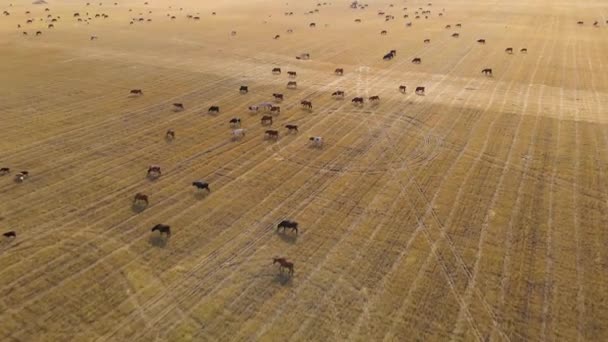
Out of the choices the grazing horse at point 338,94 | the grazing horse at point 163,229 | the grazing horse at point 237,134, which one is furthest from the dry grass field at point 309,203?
the grazing horse at point 237,134

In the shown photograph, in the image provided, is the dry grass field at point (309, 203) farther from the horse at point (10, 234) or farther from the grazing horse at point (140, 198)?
the grazing horse at point (140, 198)

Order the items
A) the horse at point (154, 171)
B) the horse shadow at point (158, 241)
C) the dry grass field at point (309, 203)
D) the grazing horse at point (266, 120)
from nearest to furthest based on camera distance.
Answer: the dry grass field at point (309, 203) < the horse shadow at point (158, 241) < the horse at point (154, 171) < the grazing horse at point (266, 120)

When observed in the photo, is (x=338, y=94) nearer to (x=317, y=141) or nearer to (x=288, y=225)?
(x=317, y=141)

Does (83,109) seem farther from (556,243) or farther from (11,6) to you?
(11,6)

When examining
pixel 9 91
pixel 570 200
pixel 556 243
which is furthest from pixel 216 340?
pixel 9 91

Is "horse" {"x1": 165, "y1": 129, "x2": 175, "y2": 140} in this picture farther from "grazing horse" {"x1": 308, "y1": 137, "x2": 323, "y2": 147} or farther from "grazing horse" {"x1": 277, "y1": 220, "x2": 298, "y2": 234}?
"grazing horse" {"x1": 277, "y1": 220, "x2": 298, "y2": 234}

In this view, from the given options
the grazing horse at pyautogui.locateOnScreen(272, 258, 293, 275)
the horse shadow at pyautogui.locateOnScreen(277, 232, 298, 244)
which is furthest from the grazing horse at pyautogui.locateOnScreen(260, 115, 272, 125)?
the grazing horse at pyautogui.locateOnScreen(272, 258, 293, 275)
